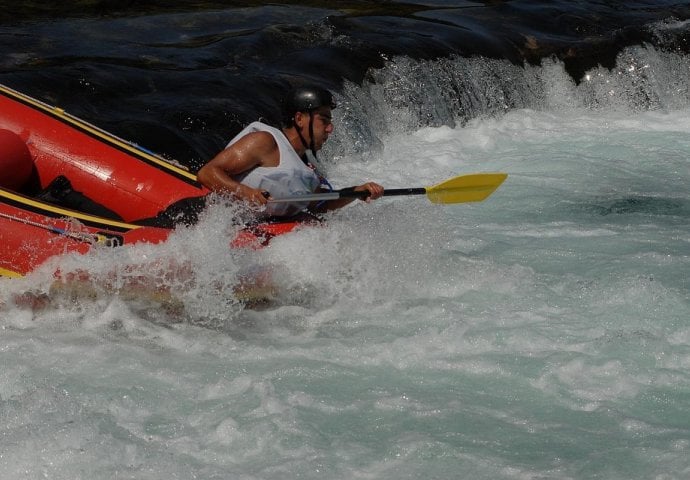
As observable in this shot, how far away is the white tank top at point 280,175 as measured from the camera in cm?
534

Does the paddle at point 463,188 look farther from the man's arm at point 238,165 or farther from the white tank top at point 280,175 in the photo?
the man's arm at point 238,165

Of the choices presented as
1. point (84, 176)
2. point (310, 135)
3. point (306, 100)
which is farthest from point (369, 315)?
point (84, 176)

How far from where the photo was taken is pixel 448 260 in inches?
248

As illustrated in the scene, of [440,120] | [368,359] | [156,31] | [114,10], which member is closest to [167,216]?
[368,359]

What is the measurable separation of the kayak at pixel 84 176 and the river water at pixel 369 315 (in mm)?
268

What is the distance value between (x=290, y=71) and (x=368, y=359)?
4.87 metres

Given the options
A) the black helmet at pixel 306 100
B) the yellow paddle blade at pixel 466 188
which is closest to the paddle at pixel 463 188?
the yellow paddle blade at pixel 466 188

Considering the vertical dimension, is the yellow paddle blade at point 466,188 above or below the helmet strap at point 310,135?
below

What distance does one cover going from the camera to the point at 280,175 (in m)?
5.38

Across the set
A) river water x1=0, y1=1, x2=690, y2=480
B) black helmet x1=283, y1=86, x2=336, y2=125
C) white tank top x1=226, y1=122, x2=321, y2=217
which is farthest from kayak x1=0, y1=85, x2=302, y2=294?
black helmet x1=283, y1=86, x2=336, y2=125

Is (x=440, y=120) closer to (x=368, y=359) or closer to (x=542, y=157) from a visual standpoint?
(x=542, y=157)

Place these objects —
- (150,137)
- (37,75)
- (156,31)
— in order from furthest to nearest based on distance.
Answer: (156,31) < (37,75) < (150,137)

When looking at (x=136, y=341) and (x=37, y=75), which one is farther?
(x=37, y=75)

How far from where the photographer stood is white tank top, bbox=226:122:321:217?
5.34 m
